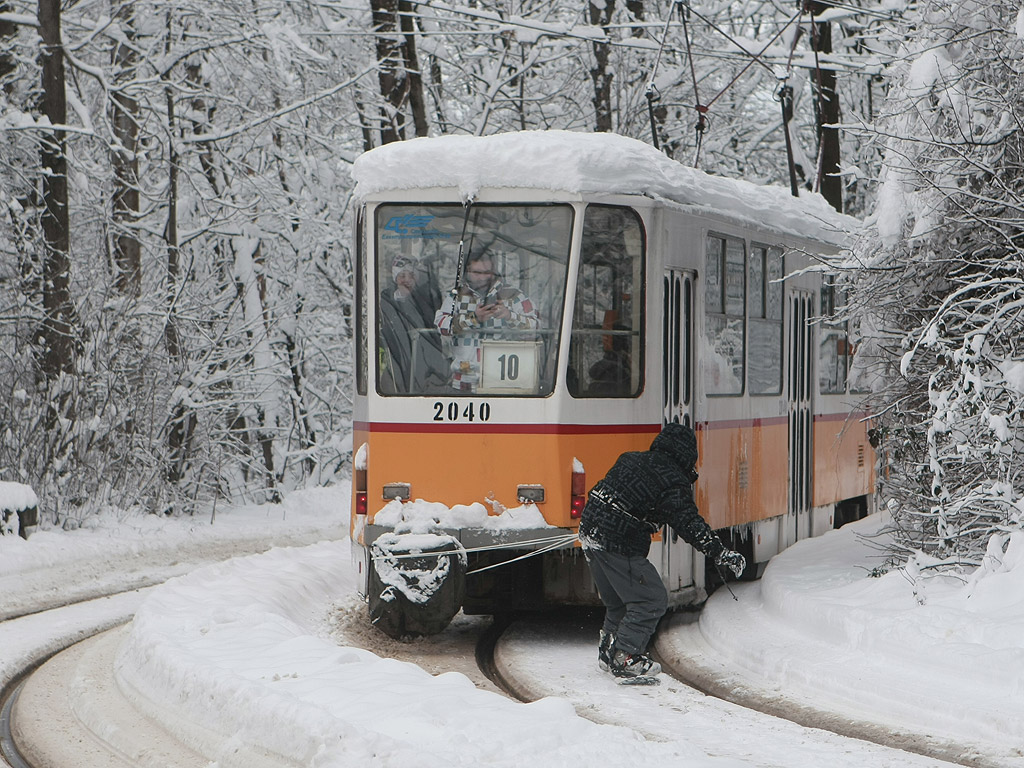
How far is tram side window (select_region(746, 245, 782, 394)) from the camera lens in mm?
11305

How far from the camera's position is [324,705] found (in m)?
6.24

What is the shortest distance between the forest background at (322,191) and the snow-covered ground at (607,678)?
42.9 inches

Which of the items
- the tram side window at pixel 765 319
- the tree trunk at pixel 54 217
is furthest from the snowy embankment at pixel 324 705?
the tree trunk at pixel 54 217

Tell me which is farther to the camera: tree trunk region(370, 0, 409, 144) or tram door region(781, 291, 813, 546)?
tree trunk region(370, 0, 409, 144)

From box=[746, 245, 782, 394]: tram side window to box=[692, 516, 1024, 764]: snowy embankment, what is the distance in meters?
1.87

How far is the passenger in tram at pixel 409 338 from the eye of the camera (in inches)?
366

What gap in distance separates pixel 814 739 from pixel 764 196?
19.7ft

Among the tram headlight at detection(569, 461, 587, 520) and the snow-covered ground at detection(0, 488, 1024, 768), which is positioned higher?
the tram headlight at detection(569, 461, 587, 520)

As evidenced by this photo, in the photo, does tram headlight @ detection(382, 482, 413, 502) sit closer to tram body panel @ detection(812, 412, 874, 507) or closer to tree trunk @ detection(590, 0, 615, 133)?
tram body panel @ detection(812, 412, 874, 507)

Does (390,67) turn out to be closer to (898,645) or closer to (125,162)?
(125,162)

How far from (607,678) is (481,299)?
2.47 meters

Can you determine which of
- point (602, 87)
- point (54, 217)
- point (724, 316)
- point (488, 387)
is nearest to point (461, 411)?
point (488, 387)

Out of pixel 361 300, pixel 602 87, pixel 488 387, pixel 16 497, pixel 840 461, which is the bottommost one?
pixel 16 497

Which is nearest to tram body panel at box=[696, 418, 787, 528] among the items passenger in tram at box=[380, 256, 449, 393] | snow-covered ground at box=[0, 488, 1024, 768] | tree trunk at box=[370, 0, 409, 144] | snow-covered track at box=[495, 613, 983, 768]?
snow-covered ground at box=[0, 488, 1024, 768]
